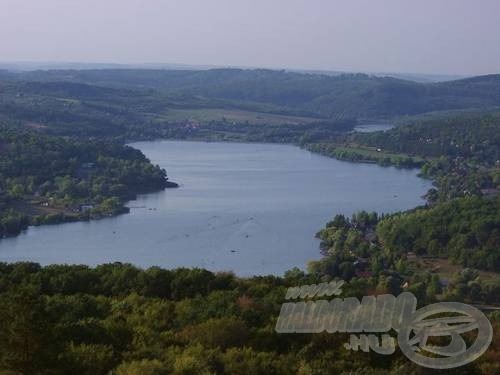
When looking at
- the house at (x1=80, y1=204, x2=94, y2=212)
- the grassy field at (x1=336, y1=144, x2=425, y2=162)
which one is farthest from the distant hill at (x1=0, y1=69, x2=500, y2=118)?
the house at (x1=80, y1=204, x2=94, y2=212)

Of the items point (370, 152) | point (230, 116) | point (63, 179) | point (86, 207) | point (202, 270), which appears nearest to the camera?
point (202, 270)

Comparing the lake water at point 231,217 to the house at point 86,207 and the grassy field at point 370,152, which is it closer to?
the house at point 86,207

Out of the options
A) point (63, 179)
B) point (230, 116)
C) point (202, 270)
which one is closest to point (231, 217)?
point (63, 179)

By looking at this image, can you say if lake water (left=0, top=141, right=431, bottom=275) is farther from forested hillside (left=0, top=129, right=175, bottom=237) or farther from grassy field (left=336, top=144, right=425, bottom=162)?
grassy field (left=336, top=144, right=425, bottom=162)

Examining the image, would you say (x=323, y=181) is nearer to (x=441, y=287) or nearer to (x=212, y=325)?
(x=441, y=287)

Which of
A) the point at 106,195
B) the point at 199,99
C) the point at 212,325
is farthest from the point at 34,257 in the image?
the point at 199,99

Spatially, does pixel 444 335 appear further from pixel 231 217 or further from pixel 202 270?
pixel 231 217
